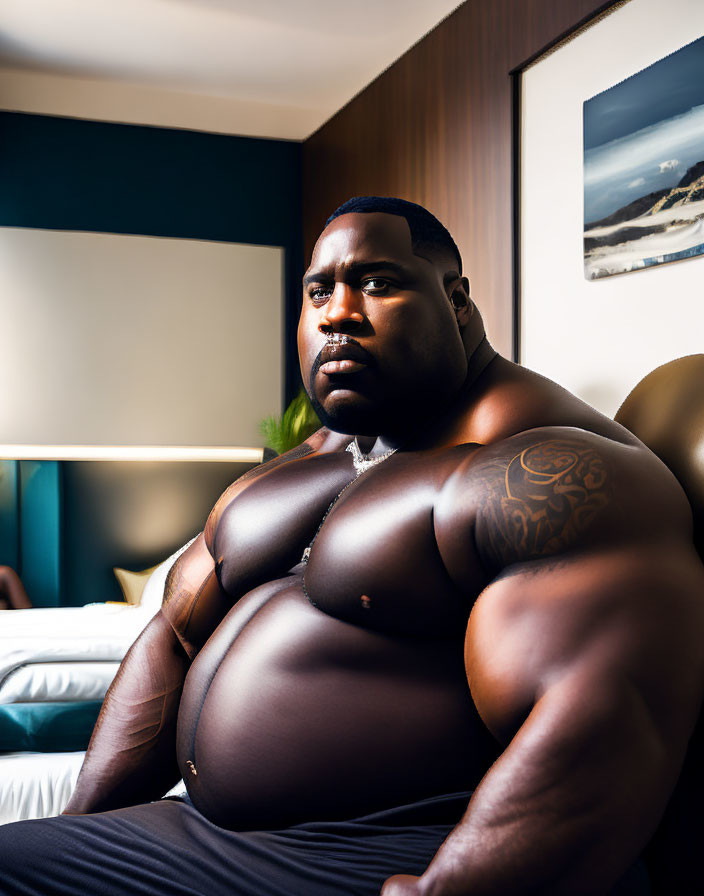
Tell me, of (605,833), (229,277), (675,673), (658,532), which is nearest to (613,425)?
(658,532)

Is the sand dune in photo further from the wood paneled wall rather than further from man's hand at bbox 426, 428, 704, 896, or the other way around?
man's hand at bbox 426, 428, 704, 896

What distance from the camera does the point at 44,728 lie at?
6.38ft

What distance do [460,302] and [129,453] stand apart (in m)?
3.31

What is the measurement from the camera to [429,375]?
3.47 ft

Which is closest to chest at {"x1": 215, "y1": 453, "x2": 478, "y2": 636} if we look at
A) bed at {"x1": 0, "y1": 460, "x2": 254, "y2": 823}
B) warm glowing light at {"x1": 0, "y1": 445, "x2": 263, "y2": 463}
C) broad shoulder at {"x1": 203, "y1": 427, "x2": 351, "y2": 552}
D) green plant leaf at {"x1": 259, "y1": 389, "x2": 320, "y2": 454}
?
broad shoulder at {"x1": 203, "y1": 427, "x2": 351, "y2": 552}

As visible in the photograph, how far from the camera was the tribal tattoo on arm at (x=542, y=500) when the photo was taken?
0.82m

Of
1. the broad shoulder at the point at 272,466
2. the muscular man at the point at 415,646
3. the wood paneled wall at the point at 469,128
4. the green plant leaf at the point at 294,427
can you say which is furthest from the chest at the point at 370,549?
the green plant leaf at the point at 294,427

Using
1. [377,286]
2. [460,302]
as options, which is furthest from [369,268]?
[460,302]

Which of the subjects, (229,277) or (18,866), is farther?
(229,277)

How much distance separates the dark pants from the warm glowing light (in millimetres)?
3267

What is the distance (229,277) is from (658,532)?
381 centimetres

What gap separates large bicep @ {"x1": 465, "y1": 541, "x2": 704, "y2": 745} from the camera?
0.76m

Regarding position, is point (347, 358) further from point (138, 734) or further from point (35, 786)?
point (35, 786)

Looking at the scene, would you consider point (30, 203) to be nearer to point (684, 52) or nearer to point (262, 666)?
point (684, 52)
